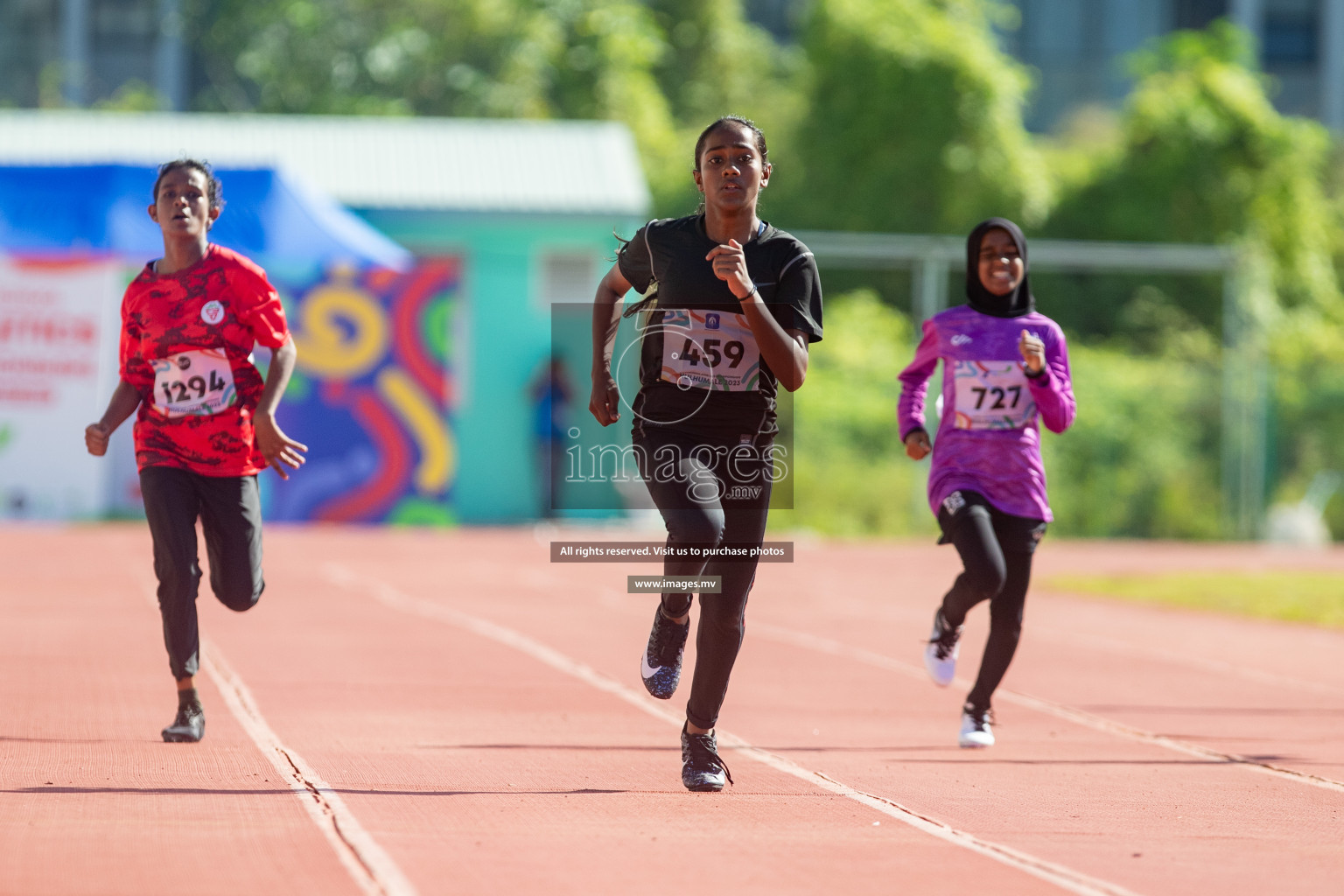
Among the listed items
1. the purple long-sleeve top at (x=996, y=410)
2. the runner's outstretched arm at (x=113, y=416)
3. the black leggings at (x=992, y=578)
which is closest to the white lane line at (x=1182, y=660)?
the black leggings at (x=992, y=578)

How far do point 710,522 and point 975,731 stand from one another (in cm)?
222

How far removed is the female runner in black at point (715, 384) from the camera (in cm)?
627

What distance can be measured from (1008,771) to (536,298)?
1872 cm

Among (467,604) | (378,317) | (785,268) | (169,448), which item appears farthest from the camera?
(378,317)

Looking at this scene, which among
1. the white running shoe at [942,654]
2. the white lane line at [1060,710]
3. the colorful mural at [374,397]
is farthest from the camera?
the colorful mural at [374,397]

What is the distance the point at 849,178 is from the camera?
37.7 metres

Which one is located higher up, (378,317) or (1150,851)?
(378,317)

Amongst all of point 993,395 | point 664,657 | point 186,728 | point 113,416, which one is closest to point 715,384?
point 664,657

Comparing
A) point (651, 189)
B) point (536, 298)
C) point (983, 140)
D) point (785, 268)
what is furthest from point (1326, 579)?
point (651, 189)

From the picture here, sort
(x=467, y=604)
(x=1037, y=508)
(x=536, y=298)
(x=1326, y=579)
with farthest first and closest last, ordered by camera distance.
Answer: (x=536, y=298), (x=1326, y=579), (x=467, y=604), (x=1037, y=508)

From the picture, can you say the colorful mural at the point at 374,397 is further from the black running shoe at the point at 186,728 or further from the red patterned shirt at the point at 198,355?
the red patterned shirt at the point at 198,355

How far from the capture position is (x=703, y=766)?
650 centimetres

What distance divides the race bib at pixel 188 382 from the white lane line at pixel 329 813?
4.24ft

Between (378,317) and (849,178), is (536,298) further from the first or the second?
(849,178)
